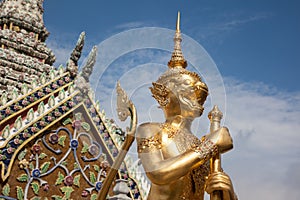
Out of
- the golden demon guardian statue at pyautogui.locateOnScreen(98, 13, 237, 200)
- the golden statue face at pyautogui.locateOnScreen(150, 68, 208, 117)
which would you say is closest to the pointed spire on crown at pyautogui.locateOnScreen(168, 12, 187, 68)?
the golden demon guardian statue at pyautogui.locateOnScreen(98, 13, 237, 200)

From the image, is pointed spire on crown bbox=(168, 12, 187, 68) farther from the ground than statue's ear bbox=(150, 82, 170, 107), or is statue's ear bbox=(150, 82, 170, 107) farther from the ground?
pointed spire on crown bbox=(168, 12, 187, 68)

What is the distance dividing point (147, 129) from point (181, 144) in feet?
0.97

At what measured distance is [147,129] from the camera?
3500 millimetres

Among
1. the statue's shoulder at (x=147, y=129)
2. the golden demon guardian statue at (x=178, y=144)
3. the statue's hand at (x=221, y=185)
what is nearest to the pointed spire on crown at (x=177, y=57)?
the golden demon guardian statue at (x=178, y=144)

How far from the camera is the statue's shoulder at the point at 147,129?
3467mm

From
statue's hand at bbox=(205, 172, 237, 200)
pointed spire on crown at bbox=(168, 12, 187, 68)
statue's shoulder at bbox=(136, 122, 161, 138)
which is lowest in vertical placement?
statue's hand at bbox=(205, 172, 237, 200)

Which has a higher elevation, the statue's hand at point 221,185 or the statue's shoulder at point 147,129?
the statue's shoulder at point 147,129

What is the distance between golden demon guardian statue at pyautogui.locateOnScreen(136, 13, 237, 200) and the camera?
3225mm

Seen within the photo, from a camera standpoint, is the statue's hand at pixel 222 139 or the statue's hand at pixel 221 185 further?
the statue's hand at pixel 222 139

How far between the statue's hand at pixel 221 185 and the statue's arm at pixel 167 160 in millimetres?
168

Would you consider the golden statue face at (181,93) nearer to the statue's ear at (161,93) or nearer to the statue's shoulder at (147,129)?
the statue's ear at (161,93)

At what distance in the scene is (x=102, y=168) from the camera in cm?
702

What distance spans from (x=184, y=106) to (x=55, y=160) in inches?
138

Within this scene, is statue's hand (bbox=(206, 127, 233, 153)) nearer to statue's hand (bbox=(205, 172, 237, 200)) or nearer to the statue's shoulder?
statue's hand (bbox=(205, 172, 237, 200))
